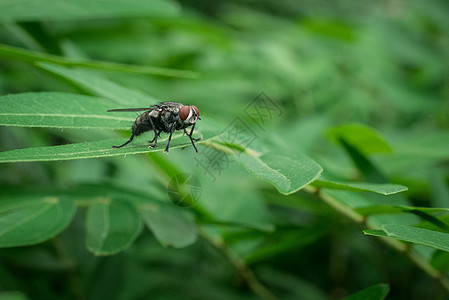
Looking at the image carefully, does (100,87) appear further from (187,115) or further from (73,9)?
(73,9)

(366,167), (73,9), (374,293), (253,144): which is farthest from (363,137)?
(73,9)

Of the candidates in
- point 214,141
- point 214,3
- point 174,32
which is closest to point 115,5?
point 214,141

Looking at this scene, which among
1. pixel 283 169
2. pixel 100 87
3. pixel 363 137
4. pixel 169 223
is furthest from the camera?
pixel 363 137

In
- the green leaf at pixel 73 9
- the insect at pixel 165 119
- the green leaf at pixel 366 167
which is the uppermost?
the green leaf at pixel 73 9

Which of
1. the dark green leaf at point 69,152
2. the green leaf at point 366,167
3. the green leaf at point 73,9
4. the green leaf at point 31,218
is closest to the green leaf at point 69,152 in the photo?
the dark green leaf at point 69,152

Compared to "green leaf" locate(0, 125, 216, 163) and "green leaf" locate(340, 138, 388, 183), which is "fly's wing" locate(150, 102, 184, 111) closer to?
"green leaf" locate(0, 125, 216, 163)

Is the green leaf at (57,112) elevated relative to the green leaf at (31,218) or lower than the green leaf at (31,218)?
elevated

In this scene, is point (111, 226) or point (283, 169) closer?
point (283, 169)

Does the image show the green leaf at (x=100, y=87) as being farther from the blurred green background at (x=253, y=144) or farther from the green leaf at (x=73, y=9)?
the green leaf at (x=73, y=9)
